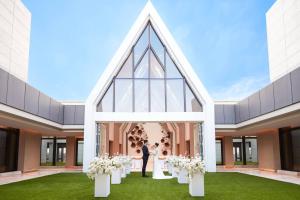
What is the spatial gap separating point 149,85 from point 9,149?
9.54 metres

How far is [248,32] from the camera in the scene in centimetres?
12750

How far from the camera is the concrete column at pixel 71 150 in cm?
2683

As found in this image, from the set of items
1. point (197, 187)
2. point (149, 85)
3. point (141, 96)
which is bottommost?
point (197, 187)

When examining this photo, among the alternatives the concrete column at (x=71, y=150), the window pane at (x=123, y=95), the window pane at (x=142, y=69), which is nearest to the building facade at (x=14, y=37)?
the concrete column at (x=71, y=150)

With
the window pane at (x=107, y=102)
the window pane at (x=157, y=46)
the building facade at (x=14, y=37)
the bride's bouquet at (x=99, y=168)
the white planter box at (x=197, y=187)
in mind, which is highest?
the building facade at (x=14, y=37)

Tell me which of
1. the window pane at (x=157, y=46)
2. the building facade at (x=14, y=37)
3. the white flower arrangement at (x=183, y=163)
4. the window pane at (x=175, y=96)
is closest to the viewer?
the white flower arrangement at (x=183, y=163)

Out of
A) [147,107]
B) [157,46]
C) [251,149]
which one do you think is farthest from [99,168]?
[251,149]

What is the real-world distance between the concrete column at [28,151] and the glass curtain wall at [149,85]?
612cm

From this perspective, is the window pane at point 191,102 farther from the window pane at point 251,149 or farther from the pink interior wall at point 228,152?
the window pane at point 251,149

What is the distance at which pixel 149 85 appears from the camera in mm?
19828

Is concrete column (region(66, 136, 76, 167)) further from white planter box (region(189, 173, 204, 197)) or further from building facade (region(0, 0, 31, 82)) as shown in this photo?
white planter box (region(189, 173, 204, 197))

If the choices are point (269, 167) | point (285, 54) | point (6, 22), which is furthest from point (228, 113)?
point (6, 22)

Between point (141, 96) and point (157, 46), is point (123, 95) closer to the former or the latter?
point (141, 96)

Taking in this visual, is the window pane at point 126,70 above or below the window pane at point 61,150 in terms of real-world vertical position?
above
